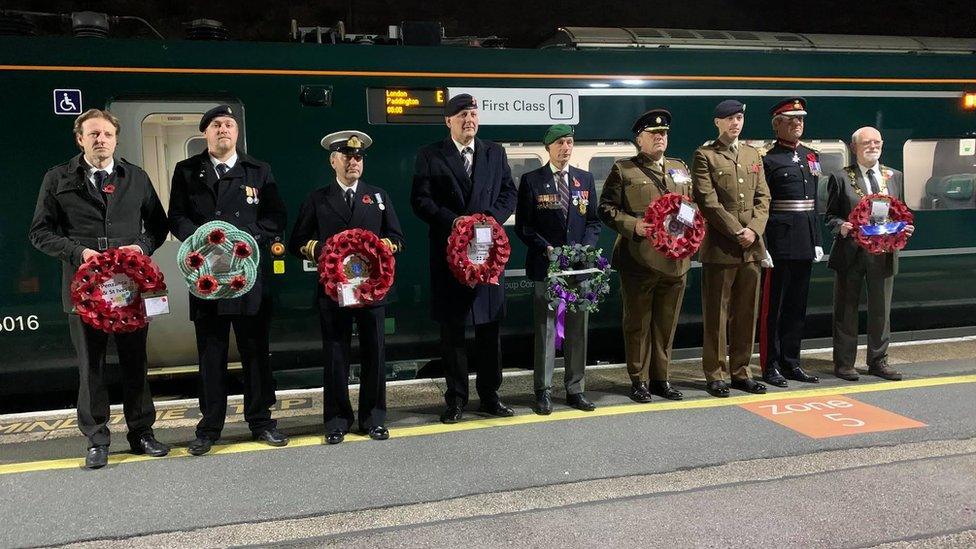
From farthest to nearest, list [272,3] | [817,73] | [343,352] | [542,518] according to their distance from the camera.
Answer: [272,3]
[817,73]
[343,352]
[542,518]

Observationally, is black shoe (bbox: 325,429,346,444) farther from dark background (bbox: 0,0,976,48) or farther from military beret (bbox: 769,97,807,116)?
dark background (bbox: 0,0,976,48)

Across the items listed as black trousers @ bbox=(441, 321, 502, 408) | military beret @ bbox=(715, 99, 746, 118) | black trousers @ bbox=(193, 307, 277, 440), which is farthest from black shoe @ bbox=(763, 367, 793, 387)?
black trousers @ bbox=(193, 307, 277, 440)

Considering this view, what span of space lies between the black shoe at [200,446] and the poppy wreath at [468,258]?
1.69 metres

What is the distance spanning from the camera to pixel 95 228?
141 inches

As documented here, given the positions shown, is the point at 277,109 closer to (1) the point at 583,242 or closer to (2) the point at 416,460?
(1) the point at 583,242

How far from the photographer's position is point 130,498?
329 centimetres

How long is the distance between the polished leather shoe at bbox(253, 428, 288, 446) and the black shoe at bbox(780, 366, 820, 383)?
3.64 m

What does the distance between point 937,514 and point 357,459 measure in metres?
2.79

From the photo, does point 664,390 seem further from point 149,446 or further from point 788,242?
point 149,446

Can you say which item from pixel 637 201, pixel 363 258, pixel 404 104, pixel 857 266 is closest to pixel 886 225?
pixel 857 266

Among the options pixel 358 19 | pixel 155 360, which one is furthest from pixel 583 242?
pixel 358 19

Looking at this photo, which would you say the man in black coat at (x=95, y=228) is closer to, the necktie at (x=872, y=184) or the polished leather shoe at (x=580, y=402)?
the polished leather shoe at (x=580, y=402)

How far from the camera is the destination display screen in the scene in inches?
200

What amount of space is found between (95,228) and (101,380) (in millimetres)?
817
